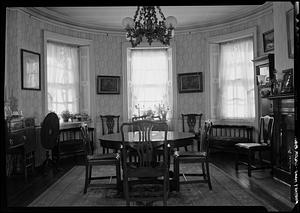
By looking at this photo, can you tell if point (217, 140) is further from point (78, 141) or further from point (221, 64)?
point (78, 141)

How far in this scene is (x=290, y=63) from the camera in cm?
442

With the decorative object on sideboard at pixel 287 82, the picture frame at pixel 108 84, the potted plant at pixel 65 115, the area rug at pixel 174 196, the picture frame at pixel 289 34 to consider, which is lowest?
the area rug at pixel 174 196

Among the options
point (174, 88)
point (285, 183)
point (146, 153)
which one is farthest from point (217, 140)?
point (146, 153)

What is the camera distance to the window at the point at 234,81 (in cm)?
670

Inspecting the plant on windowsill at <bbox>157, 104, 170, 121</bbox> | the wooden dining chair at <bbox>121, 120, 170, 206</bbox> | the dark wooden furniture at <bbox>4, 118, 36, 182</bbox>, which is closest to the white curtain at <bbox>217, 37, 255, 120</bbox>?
the plant on windowsill at <bbox>157, 104, 170, 121</bbox>

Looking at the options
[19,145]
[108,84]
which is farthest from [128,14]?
[19,145]

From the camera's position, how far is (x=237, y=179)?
463 centimetres

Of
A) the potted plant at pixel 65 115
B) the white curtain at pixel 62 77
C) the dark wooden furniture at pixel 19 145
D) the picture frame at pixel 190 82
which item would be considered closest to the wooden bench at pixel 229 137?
the picture frame at pixel 190 82

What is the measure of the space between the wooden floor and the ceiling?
121 inches

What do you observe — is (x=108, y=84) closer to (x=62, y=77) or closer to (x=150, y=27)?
(x=62, y=77)

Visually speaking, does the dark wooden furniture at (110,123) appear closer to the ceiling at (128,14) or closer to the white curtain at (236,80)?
the ceiling at (128,14)

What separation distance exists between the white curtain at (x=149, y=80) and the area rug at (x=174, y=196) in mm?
3219

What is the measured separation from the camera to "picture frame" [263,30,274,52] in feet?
19.3

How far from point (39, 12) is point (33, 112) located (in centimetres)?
193
